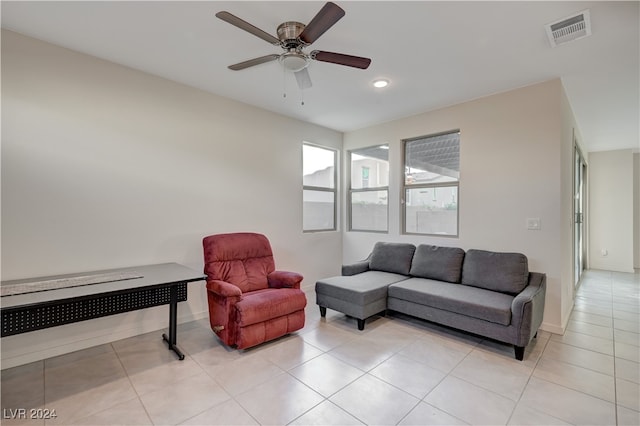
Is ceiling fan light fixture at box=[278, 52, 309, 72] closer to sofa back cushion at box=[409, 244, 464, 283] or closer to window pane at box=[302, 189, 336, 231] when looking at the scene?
window pane at box=[302, 189, 336, 231]

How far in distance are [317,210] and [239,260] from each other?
6.37ft

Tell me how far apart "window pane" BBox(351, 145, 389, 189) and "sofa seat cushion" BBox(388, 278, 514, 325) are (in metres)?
1.88

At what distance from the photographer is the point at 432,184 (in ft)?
13.6

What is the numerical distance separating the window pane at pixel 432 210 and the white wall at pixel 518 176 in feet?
0.54

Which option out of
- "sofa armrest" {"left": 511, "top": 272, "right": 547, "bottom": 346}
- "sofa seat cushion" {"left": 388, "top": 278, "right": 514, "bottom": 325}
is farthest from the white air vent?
"sofa seat cushion" {"left": 388, "top": 278, "right": 514, "bottom": 325}

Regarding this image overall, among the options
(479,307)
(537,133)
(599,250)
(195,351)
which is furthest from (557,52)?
(599,250)

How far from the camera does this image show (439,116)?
13.0 ft

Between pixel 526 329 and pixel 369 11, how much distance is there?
279cm

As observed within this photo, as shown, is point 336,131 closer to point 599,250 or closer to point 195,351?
point 195,351

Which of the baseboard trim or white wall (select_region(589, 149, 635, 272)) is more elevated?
white wall (select_region(589, 149, 635, 272))

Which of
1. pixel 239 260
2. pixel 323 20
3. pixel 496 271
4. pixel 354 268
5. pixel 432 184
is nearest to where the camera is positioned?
pixel 323 20

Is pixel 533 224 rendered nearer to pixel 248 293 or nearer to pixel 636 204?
pixel 248 293

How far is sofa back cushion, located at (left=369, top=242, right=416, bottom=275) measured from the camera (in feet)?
12.7

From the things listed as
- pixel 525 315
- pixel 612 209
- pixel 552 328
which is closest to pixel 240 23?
pixel 525 315
